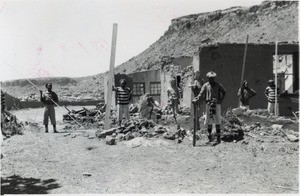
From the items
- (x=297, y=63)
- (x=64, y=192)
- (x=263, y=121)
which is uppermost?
(x=297, y=63)

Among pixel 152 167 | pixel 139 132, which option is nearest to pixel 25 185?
pixel 152 167

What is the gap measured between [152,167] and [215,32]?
42666mm

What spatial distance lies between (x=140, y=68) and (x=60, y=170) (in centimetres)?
4426

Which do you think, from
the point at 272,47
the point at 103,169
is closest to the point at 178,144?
the point at 103,169

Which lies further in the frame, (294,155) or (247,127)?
(247,127)

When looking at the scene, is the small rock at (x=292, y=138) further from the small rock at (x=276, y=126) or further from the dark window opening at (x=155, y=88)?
the dark window opening at (x=155, y=88)

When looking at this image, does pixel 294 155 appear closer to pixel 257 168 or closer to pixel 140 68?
pixel 257 168

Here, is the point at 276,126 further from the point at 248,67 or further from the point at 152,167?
the point at 152,167

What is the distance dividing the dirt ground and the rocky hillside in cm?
2645

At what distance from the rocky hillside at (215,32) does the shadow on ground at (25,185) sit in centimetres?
2952

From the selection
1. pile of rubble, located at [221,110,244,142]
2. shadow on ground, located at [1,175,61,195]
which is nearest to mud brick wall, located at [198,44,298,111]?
pile of rubble, located at [221,110,244,142]

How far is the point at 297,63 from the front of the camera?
1440 centimetres

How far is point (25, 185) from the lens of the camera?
18.9 feet

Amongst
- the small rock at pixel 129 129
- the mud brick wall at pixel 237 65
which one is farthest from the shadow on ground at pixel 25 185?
the mud brick wall at pixel 237 65
